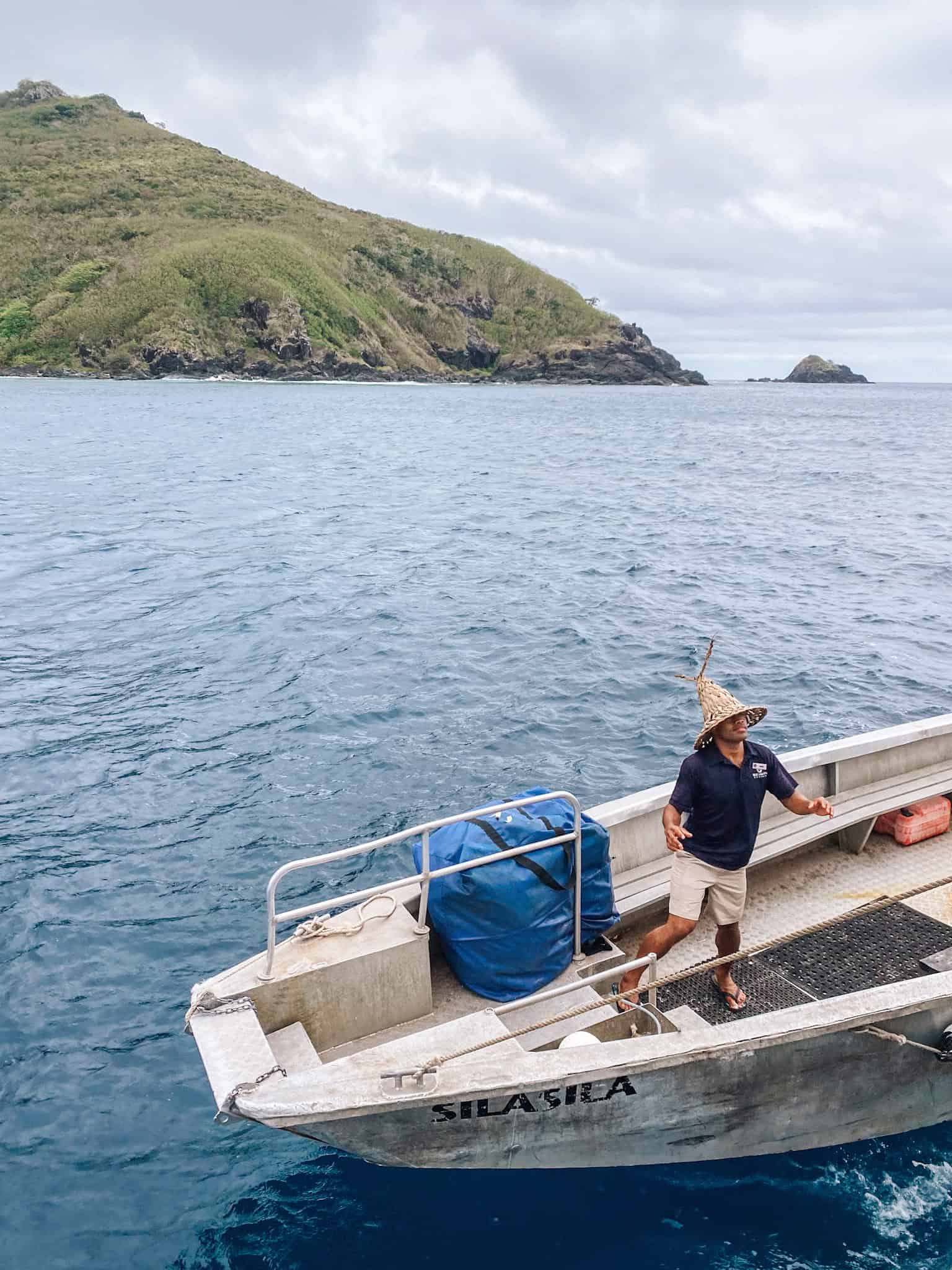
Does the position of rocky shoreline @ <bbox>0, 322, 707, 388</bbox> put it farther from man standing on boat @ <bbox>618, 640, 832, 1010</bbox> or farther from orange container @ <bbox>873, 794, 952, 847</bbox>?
man standing on boat @ <bbox>618, 640, 832, 1010</bbox>

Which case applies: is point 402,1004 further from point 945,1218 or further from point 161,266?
point 161,266

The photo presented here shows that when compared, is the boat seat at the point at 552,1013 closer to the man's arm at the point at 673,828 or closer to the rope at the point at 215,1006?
the man's arm at the point at 673,828

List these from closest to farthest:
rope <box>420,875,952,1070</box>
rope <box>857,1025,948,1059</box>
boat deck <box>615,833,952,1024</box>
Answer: rope <box>420,875,952,1070</box>, rope <box>857,1025,948,1059</box>, boat deck <box>615,833,952,1024</box>

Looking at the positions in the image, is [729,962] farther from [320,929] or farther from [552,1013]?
[320,929]

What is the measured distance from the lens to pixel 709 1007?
6492mm

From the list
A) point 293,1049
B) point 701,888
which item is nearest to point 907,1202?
point 701,888

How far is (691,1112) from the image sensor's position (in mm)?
5523

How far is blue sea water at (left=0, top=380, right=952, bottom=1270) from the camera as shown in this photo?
5840mm

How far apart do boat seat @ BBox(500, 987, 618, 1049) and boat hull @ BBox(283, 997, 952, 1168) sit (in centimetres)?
68

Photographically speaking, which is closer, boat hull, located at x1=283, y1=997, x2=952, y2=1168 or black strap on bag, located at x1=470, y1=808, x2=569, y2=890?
boat hull, located at x1=283, y1=997, x2=952, y2=1168

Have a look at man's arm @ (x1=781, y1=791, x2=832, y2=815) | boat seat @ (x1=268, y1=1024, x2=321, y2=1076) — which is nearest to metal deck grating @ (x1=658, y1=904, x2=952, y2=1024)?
man's arm @ (x1=781, y1=791, x2=832, y2=815)

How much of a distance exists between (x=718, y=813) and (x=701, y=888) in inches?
23.0

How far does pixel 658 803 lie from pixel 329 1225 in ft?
12.2

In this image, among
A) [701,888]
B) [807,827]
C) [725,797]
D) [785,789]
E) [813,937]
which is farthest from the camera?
[807,827]
